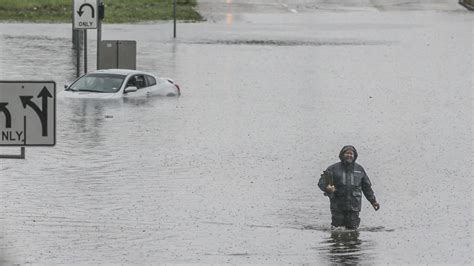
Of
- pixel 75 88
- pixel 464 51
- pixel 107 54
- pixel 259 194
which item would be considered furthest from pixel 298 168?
pixel 464 51

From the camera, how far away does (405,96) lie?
51.3 metres

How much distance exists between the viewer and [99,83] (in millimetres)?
45562

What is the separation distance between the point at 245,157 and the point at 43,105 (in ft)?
52.6

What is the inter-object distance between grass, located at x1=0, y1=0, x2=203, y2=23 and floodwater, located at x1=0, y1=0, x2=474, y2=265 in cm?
640

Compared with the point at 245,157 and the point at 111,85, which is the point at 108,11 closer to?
the point at 111,85

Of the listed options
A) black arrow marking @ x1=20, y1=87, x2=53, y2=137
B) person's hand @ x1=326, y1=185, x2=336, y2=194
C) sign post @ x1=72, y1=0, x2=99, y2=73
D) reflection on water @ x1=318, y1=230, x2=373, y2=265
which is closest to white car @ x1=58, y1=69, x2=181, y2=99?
sign post @ x1=72, y1=0, x2=99, y2=73

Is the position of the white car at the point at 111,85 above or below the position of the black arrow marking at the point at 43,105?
below

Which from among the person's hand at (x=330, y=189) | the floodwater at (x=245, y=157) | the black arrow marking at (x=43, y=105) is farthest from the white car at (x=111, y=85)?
the black arrow marking at (x=43, y=105)

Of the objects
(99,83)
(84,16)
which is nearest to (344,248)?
(84,16)

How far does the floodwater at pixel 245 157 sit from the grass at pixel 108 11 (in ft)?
21.0

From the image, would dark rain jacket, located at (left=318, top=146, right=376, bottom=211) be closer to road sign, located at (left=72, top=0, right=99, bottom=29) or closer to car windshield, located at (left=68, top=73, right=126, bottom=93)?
road sign, located at (left=72, top=0, right=99, bottom=29)

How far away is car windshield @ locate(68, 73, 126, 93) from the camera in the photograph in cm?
4516

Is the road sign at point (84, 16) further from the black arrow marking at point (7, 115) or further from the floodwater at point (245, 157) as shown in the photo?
the black arrow marking at point (7, 115)

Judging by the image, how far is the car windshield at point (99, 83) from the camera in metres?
45.2
